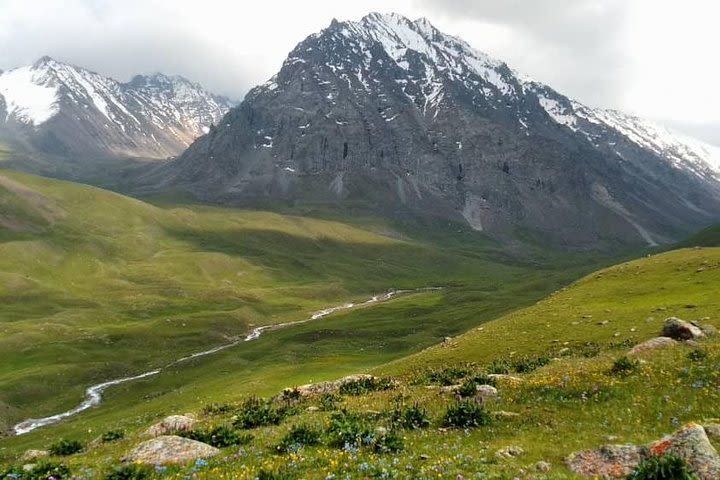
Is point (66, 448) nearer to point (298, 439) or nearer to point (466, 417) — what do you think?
point (298, 439)

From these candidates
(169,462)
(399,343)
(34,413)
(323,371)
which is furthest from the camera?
(399,343)

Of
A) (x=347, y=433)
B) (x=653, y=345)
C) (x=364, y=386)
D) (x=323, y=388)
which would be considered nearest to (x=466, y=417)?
(x=347, y=433)

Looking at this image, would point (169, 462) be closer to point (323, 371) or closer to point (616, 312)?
point (616, 312)

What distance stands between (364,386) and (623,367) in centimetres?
1352

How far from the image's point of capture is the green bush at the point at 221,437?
18.7 meters

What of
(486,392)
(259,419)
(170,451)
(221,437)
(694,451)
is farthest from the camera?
(259,419)

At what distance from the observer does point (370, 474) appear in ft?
42.4

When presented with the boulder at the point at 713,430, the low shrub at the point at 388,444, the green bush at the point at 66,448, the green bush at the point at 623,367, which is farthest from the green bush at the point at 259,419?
the boulder at the point at 713,430

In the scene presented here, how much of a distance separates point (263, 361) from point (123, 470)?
90312 millimetres

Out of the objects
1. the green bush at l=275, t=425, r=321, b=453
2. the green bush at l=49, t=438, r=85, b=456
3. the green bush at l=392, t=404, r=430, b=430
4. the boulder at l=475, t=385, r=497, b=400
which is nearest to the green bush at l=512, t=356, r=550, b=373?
the boulder at l=475, t=385, r=497, b=400

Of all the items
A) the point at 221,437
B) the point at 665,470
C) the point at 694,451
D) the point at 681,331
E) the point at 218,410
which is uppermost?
the point at 221,437

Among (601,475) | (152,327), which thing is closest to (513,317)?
(601,475)

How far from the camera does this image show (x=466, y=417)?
724 inches

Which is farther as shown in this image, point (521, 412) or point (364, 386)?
point (364, 386)
